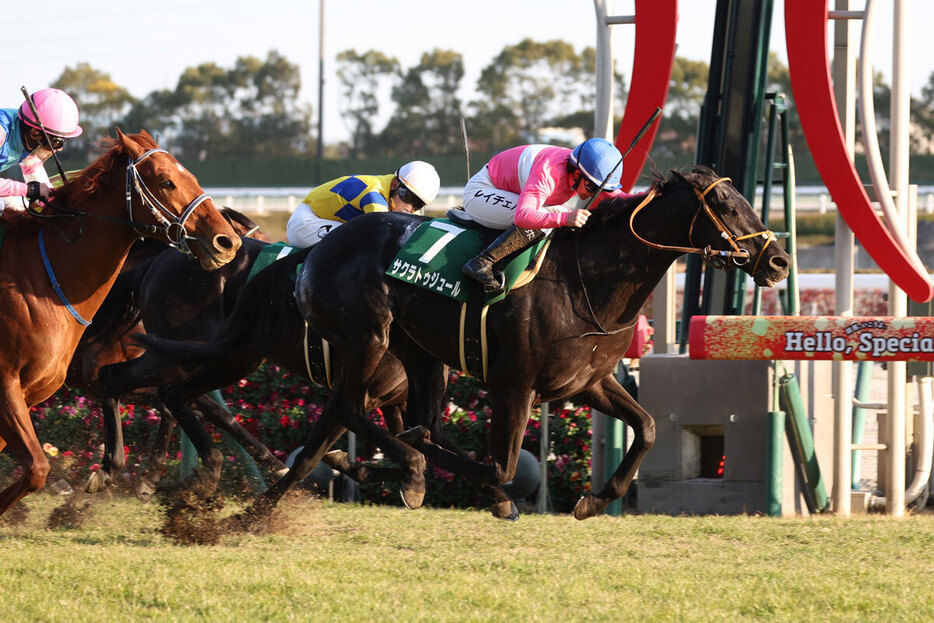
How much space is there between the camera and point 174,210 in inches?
184

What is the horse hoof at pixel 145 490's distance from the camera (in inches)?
252

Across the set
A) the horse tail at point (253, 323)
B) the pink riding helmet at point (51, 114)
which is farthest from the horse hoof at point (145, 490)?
the pink riding helmet at point (51, 114)

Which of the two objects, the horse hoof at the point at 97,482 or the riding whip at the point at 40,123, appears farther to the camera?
the horse hoof at the point at 97,482

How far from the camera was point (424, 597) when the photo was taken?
13.5 ft

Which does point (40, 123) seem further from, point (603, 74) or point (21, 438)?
point (603, 74)

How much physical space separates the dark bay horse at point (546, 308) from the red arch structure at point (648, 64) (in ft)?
6.69

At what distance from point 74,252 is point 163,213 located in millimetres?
439

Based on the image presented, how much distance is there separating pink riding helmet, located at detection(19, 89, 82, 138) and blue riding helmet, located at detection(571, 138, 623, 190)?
204 cm

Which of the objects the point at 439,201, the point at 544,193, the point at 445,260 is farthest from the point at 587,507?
the point at 439,201

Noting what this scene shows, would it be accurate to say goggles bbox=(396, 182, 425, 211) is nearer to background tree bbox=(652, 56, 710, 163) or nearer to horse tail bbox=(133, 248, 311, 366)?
horse tail bbox=(133, 248, 311, 366)

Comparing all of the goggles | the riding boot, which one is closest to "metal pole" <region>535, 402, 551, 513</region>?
the goggles

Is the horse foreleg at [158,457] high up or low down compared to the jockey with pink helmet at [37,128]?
down

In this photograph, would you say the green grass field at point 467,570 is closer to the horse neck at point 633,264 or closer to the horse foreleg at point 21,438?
the horse foreleg at point 21,438

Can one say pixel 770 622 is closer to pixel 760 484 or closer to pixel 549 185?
pixel 549 185
